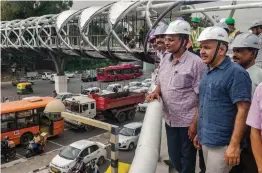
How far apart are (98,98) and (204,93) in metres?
14.9

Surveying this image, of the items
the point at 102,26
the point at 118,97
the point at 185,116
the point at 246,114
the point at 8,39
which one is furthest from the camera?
the point at 8,39

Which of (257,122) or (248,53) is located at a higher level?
(248,53)

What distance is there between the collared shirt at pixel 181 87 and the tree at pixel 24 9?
40.7m

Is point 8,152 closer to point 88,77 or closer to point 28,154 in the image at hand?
point 28,154

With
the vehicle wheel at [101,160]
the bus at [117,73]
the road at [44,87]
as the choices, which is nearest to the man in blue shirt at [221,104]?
the vehicle wheel at [101,160]

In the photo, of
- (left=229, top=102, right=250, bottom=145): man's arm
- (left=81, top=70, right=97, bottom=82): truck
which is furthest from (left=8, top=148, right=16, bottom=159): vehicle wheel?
(left=81, top=70, right=97, bottom=82): truck

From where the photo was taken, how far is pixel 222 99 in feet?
7.19

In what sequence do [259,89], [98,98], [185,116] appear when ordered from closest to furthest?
[259,89], [185,116], [98,98]

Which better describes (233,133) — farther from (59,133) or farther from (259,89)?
(59,133)

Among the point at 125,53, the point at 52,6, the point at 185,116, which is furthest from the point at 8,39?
the point at 185,116

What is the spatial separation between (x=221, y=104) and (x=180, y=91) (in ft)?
1.94

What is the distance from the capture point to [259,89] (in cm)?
188

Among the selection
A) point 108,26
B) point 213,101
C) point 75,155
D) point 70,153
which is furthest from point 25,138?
point 213,101

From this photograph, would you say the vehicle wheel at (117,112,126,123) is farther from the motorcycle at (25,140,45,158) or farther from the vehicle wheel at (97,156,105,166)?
the motorcycle at (25,140,45,158)
